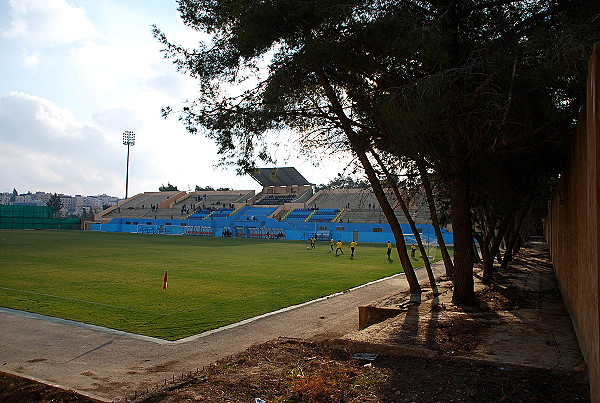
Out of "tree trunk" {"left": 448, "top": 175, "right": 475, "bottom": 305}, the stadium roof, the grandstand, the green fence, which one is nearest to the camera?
"tree trunk" {"left": 448, "top": 175, "right": 475, "bottom": 305}

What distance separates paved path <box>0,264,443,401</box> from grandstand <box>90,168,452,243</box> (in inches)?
1713

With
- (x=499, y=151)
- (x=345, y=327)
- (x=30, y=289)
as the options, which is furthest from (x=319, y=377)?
(x=30, y=289)

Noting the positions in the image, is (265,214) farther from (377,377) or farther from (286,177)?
(377,377)

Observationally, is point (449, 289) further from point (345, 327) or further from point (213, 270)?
point (213, 270)

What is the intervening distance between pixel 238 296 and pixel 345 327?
5334 millimetres

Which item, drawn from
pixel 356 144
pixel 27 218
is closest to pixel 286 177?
pixel 27 218

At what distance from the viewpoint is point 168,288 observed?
17.4 metres

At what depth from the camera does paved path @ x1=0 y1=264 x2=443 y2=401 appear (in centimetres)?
734

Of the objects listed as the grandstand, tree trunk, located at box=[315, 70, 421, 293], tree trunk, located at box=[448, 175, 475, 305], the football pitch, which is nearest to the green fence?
the grandstand

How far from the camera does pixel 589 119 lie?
16.0 feet

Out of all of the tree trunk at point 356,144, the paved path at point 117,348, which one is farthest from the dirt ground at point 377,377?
the tree trunk at point 356,144

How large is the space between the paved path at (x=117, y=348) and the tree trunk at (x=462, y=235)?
8.79ft

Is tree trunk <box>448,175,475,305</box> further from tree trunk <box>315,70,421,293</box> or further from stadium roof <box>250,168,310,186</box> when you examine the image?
stadium roof <box>250,168,310,186</box>

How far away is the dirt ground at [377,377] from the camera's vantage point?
5668 millimetres
